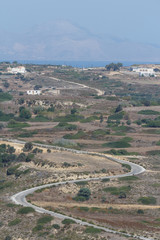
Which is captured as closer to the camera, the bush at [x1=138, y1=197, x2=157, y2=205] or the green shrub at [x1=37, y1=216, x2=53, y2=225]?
the green shrub at [x1=37, y1=216, x2=53, y2=225]

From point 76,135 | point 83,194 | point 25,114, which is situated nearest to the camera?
point 83,194

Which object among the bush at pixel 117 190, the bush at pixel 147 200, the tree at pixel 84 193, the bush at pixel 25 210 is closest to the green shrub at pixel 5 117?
the bush at pixel 117 190

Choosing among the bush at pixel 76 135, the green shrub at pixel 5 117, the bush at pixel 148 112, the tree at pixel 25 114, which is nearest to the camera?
the bush at pixel 76 135

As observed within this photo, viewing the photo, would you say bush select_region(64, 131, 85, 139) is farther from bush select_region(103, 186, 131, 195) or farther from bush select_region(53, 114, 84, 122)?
bush select_region(103, 186, 131, 195)

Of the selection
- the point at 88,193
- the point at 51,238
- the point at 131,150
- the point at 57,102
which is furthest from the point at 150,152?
the point at 57,102

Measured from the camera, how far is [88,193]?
48.8 metres

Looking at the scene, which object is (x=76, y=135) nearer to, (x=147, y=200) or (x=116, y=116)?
(x=116, y=116)

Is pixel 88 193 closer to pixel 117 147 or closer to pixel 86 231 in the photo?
pixel 86 231

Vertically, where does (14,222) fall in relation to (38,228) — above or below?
below

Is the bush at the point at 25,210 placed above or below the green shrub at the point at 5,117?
above

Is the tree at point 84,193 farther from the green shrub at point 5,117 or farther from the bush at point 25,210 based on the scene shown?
the green shrub at point 5,117

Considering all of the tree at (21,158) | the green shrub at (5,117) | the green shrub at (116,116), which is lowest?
the green shrub at (5,117)

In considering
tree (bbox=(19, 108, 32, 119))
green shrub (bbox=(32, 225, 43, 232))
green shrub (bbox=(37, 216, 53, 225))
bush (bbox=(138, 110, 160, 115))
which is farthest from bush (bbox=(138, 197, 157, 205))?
bush (bbox=(138, 110, 160, 115))

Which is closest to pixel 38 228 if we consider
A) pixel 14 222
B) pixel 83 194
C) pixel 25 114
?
pixel 14 222
